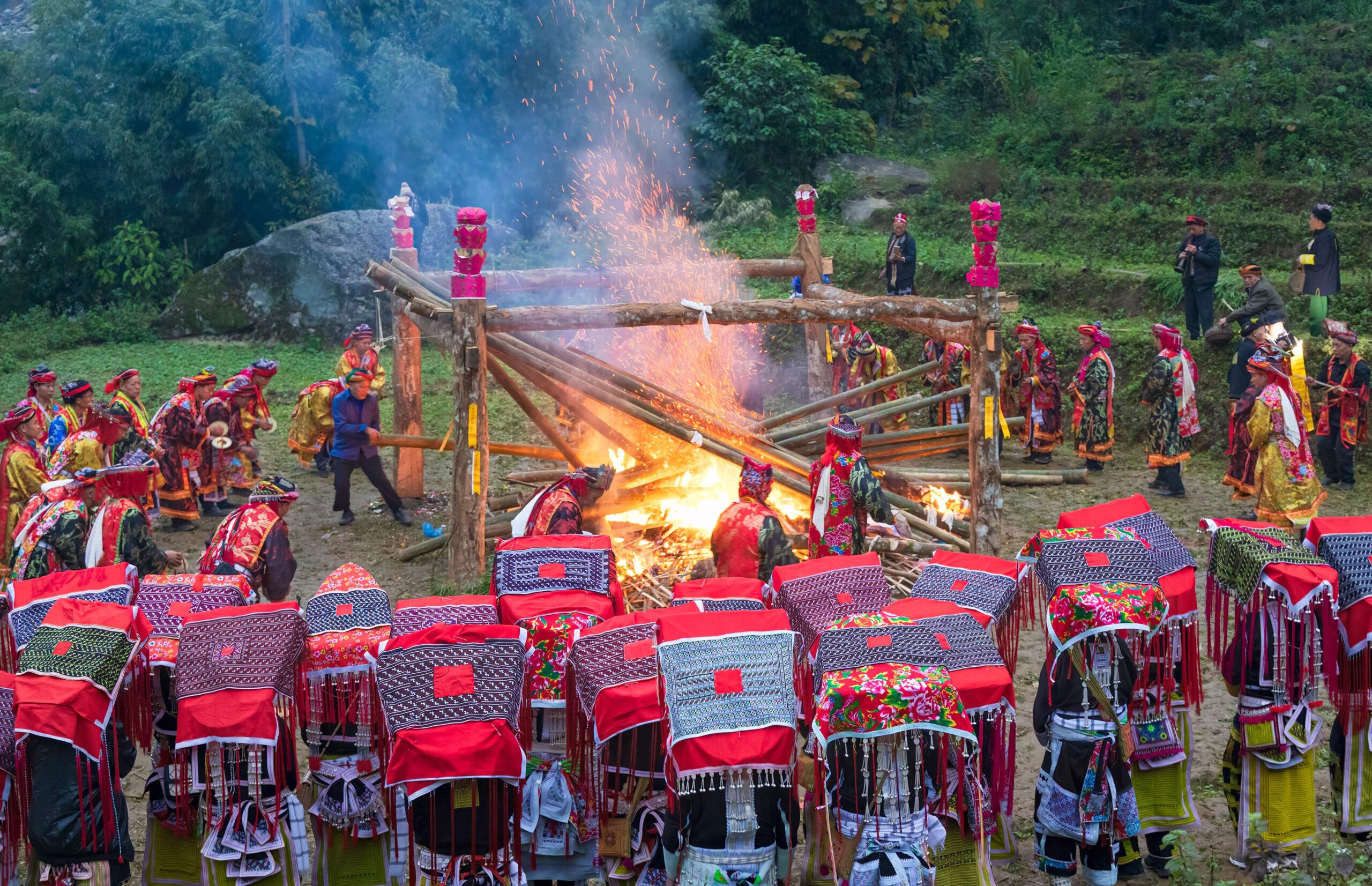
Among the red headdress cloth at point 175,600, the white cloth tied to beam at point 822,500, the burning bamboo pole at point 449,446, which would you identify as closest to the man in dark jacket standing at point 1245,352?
the white cloth tied to beam at point 822,500

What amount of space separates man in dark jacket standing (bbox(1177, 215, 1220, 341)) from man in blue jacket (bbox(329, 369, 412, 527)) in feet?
32.1

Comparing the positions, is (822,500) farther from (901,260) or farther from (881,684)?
(901,260)

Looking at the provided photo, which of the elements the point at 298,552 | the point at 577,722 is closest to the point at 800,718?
the point at 577,722

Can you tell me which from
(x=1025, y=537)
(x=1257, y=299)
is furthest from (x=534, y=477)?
(x=1257, y=299)

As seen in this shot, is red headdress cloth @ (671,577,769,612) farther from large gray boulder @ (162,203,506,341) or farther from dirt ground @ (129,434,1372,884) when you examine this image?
large gray boulder @ (162,203,506,341)

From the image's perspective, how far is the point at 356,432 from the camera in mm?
11742

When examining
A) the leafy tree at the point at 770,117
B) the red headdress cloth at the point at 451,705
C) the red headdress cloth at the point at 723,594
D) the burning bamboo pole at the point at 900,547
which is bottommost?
the burning bamboo pole at the point at 900,547

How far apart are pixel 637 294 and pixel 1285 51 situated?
15.6 m

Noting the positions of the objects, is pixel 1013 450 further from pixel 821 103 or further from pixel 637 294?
pixel 821 103

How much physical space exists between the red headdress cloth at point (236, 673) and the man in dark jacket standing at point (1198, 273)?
12.8m

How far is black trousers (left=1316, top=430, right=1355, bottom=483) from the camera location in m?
12.5

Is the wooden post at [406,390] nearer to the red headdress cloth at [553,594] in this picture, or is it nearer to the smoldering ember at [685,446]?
the smoldering ember at [685,446]

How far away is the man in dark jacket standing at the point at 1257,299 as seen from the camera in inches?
527

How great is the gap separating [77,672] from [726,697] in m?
2.58
